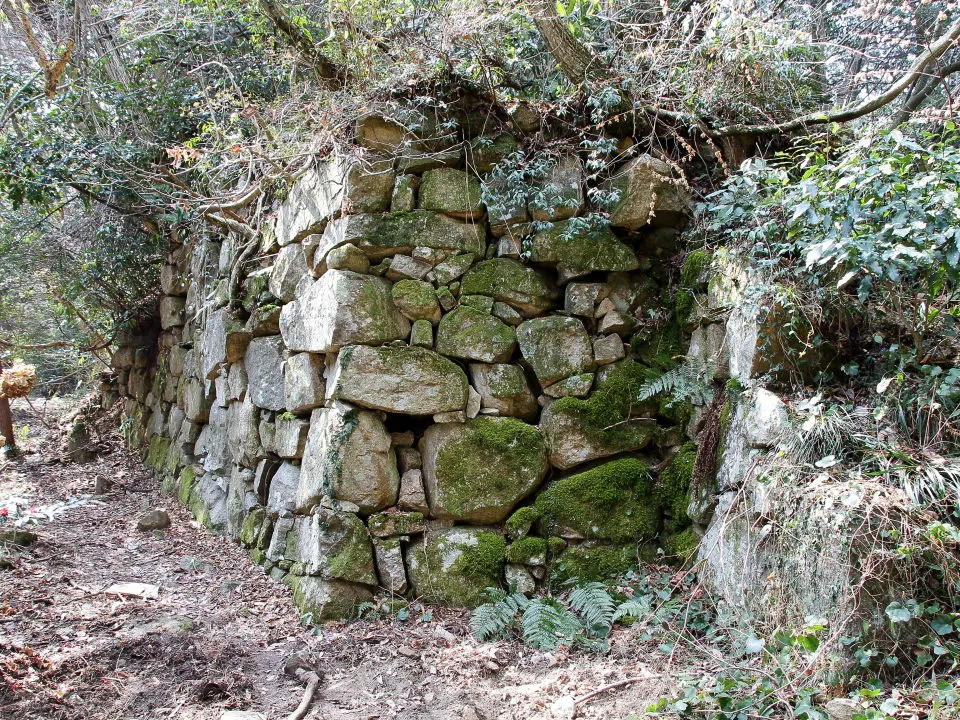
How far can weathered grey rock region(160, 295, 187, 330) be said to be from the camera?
7.37 metres

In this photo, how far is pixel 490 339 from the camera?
425cm

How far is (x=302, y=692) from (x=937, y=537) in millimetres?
2879

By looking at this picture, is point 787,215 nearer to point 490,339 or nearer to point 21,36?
point 490,339

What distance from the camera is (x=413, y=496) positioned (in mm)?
4121

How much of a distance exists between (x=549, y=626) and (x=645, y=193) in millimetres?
2659

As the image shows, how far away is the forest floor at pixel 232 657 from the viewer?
3.00 metres

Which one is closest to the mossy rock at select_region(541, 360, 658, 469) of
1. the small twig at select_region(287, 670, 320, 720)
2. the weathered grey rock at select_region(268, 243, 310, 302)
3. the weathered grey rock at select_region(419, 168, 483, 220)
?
the weathered grey rock at select_region(419, 168, 483, 220)

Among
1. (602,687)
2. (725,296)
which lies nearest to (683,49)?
(725,296)

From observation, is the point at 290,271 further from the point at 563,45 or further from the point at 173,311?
the point at 173,311

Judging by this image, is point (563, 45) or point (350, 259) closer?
point (350, 259)

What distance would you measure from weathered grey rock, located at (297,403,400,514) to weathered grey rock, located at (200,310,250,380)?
1890 mm

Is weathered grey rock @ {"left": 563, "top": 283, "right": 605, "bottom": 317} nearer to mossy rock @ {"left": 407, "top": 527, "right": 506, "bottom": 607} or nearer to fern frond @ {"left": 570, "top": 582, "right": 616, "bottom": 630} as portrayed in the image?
mossy rock @ {"left": 407, "top": 527, "right": 506, "bottom": 607}

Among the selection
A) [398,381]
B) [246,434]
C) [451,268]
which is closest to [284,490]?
[246,434]

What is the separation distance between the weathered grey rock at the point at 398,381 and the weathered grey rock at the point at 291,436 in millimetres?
666
